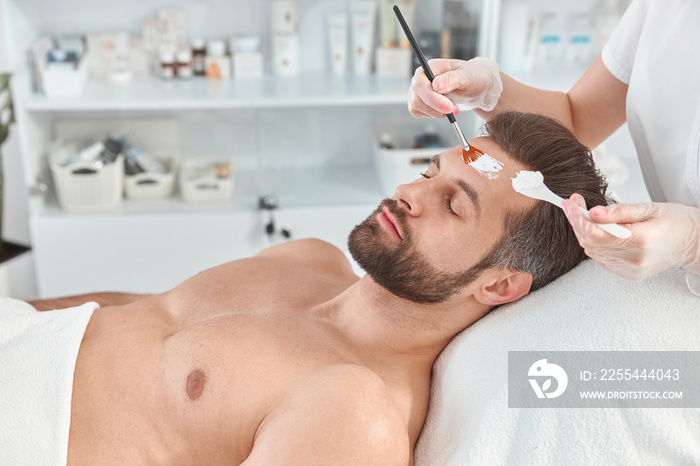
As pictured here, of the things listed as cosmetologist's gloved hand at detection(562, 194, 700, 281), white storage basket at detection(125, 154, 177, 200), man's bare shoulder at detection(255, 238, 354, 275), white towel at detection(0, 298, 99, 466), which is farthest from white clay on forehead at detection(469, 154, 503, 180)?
white storage basket at detection(125, 154, 177, 200)

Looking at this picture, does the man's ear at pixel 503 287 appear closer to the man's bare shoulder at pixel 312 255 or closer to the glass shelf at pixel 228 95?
the man's bare shoulder at pixel 312 255

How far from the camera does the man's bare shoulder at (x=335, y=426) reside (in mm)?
917

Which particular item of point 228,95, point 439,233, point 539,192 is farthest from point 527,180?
point 228,95

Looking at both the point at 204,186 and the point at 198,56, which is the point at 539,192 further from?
the point at 198,56

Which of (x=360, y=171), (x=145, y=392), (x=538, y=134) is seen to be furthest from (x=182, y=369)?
(x=360, y=171)

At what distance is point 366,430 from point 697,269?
1.77 feet

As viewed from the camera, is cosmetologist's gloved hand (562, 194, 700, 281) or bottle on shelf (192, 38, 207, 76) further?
bottle on shelf (192, 38, 207, 76)

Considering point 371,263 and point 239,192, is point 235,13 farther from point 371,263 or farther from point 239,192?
point 371,263

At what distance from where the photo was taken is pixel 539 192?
3.36 feet

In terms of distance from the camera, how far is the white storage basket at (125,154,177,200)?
2463 millimetres

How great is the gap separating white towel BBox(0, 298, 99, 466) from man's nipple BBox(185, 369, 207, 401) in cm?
19

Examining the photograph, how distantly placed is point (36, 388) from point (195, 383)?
262 mm

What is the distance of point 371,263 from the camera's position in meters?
1.17

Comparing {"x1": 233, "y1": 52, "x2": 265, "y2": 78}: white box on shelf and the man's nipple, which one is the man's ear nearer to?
the man's nipple
